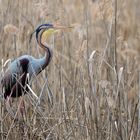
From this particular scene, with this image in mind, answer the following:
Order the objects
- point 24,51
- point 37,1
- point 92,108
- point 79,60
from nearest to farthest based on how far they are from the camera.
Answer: point 92,108
point 79,60
point 37,1
point 24,51

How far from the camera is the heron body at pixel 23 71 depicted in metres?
2.35

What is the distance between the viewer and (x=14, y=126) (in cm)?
250

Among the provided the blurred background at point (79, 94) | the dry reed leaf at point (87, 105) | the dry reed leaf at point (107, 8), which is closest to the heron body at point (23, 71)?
the blurred background at point (79, 94)

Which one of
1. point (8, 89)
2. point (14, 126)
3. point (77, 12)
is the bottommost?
point (14, 126)

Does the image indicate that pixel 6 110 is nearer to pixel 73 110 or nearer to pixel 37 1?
pixel 73 110

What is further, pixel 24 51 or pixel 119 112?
pixel 24 51

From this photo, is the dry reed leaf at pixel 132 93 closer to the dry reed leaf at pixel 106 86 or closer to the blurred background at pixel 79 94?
the blurred background at pixel 79 94

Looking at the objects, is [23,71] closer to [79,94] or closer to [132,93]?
[79,94]

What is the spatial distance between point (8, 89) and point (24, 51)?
2.07 feet

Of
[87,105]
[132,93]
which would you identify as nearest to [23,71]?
[87,105]

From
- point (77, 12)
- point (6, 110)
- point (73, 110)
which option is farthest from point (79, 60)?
point (77, 12)

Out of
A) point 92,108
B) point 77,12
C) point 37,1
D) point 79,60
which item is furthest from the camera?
point 77,12

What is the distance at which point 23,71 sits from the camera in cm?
242

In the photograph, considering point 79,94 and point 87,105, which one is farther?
point 79,94
